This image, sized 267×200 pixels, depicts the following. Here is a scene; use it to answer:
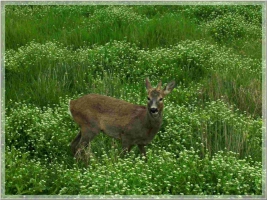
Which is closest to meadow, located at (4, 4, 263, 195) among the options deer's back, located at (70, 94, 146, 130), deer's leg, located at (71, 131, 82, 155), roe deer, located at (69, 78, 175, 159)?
deer's leg, located at (71, 131, 82, 155)

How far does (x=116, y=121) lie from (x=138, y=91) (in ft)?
6.26

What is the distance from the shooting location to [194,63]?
1206cm

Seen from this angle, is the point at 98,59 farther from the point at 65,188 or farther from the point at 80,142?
the point at 65,188

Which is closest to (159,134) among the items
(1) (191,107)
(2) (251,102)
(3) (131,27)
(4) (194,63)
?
(1) (191,107)

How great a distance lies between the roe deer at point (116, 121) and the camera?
8.52 m

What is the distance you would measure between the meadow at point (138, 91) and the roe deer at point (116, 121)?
0.64ft

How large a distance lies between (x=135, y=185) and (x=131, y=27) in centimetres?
798

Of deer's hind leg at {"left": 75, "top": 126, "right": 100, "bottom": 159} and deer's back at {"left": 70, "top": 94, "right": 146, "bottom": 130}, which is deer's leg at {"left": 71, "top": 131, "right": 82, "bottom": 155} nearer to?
deer's hind leg at {"left": 75, "top": 126, "right": 100, "bottom": 159}

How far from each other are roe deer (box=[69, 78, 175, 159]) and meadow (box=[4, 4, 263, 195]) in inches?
7.7

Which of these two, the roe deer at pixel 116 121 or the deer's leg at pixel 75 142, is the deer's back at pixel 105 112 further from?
the deer's leg at pixel 75 142

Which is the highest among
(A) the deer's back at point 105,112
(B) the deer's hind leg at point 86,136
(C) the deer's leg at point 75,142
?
(A) the deer's back at point 105,112

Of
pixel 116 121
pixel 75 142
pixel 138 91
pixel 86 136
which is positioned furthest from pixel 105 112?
pixel 138 91

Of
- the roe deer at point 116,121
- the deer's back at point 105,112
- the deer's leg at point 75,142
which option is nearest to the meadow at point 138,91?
the deer's leg at point 75,142

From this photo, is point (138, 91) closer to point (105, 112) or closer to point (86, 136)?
point (105, 112)
